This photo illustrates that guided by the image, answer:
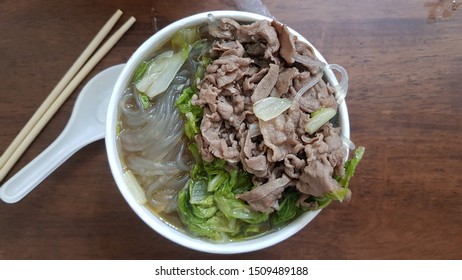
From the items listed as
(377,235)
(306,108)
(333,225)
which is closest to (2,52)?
(306,108)

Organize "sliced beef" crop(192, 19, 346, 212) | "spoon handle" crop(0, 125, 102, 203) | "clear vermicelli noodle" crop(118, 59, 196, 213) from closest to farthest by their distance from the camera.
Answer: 1. "sliced beef" crop(192, 19, 346, 212)
2. "clear vermicelli noodle" crop(118, 59, 196, 213)
3. "spoon handle" crop(0, 125, 102, 203)

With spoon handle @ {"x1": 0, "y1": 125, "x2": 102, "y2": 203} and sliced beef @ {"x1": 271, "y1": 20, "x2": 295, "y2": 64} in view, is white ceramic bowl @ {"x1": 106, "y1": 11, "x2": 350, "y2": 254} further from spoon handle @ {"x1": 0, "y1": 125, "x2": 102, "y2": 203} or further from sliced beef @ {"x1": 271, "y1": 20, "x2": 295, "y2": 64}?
spoon handle @ {"x1": 0, "y1": 125, "x2": 102, "y2": 203}

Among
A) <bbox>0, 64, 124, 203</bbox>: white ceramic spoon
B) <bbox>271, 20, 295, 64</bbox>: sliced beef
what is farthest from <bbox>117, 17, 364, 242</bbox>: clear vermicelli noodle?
<bbox>0, 64, 124, 203</bbox>: white ceramic spoon

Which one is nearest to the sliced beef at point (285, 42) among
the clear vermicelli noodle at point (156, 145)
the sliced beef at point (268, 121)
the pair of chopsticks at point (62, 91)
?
the sliced beef at point (268, 121)

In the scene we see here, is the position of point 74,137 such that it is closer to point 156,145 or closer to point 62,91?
point 62,91

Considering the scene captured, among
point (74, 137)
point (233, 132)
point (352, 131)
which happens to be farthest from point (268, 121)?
point (74, 137)

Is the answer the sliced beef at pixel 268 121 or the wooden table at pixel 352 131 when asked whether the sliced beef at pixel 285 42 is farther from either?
the wooden table at pixel 352 131

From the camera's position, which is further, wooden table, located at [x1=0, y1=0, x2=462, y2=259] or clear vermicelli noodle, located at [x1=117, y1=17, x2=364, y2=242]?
wooden table, located at [x1=0, y1=0, x2=462, y2=259]

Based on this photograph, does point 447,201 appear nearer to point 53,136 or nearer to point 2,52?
point 53,136
